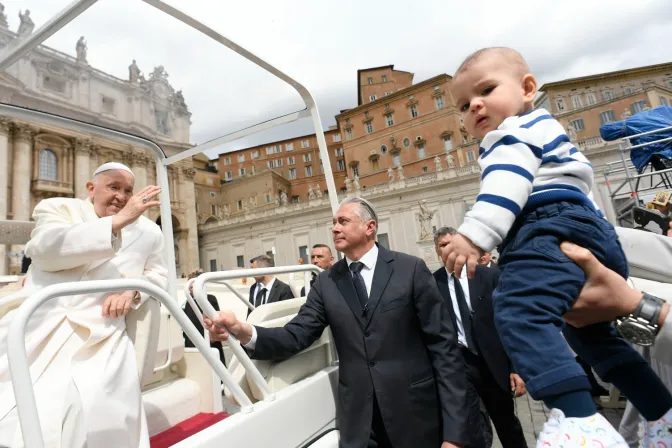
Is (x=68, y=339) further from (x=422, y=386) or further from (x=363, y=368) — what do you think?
(x=422, y=386)

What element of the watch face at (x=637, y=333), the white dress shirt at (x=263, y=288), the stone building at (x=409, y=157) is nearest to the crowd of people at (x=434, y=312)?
the watch face at (x=637, y=333)

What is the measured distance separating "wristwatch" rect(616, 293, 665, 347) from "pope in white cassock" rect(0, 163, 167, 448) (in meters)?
1.90

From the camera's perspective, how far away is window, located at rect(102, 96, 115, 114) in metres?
2.21

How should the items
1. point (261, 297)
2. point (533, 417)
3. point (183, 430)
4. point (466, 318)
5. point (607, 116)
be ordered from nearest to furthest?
1. point (183, 430)
2. point (466, 318)
3. point (533, 417)
4. point (261, 297)
5. point (607, 116)

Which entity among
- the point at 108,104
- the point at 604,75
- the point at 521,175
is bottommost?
the point at 521,175

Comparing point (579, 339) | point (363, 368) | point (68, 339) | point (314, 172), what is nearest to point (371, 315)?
point (363, 368)

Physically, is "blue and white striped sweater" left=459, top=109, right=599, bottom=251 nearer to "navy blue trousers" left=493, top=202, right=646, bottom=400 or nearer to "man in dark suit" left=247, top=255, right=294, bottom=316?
"navy blue trousers" left=493, top=202, right=646, bottom=400

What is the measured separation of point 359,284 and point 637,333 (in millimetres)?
1190

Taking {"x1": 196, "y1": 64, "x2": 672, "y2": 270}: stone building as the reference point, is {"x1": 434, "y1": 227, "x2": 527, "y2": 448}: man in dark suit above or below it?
below

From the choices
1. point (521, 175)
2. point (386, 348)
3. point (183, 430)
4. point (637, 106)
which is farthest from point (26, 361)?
point (637, 106)

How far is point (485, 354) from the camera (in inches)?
112

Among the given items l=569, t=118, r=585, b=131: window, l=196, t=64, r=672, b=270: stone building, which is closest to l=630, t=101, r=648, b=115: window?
l=196, t=64, r=672, b=270: stone building

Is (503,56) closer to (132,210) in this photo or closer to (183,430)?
(132,210)

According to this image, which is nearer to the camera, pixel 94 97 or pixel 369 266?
pixel 369 266
